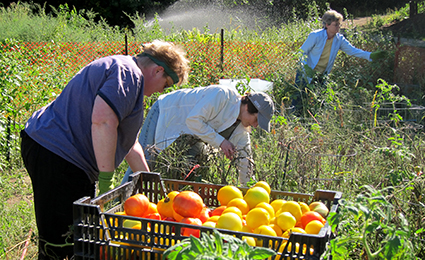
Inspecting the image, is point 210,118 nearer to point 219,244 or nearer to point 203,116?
point 203,116

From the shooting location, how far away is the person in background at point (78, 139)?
1.91m

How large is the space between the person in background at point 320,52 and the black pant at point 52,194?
173 inches

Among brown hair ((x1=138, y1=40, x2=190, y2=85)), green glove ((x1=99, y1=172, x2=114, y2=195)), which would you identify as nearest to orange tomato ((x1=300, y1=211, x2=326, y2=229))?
green glove ((x1=99, y1=172, x2=114, y2=195))

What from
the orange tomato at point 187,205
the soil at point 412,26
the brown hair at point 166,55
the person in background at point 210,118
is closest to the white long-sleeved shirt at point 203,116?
the person in background at point 210,118

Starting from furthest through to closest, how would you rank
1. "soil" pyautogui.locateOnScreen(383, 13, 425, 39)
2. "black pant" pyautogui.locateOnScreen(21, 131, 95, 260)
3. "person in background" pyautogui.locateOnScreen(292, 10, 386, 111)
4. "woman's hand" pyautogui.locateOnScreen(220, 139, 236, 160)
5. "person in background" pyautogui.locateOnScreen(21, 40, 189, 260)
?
"soil" pyautogui.locateOnScreen(383, 13, 425, 39), "person in background" pyautogui.locateOnScreen(292, 10, 386, 111), "woman's hand" pyautogui.locateOnScreen(220, 139, 236, 160), "black pant" pyautogui.locateOnScreen(21, 131, 95, 260), "person in background" pyautogui.locateOnScreen(21, 40, 189, 260)

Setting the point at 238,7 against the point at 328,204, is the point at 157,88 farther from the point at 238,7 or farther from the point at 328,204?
the point at 238,7

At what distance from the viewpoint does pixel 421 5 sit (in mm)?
12539

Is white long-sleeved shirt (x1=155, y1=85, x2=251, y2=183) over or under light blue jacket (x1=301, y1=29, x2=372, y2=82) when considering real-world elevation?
under

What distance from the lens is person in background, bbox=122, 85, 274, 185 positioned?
129 inches

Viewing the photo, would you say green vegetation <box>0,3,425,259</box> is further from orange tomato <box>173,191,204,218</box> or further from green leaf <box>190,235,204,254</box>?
orange tomato <box>173,191,204,218</box>

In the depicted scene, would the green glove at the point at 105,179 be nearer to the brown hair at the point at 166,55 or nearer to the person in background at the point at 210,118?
the brown hair at the point at 166,55

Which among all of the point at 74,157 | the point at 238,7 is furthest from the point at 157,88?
the point at 238,7

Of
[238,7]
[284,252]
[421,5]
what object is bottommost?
Answer: [284,252]

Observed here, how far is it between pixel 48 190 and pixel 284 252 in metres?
1.33
